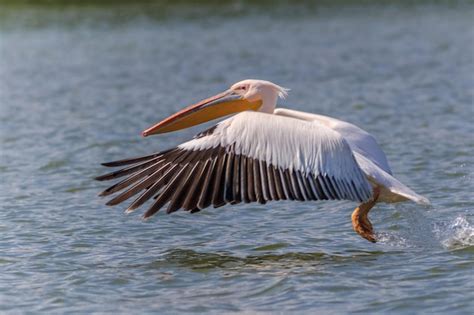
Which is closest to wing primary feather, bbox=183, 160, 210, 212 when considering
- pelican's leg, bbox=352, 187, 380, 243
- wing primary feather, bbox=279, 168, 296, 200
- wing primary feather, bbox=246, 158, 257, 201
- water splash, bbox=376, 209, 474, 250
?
wing primary feather, bbox=246, 158, 257, 201

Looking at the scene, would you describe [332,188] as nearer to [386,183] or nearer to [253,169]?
[386,183]

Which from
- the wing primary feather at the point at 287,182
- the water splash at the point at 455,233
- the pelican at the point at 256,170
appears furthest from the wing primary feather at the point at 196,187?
the water splash at the point at 455,233

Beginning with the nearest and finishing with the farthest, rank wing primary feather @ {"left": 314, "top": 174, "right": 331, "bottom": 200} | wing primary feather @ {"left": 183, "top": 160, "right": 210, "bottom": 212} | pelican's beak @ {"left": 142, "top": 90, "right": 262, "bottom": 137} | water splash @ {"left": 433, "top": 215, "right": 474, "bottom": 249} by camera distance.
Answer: wing primary feather @ {"left": 314, "top": 174, "right": 331, "bottom": 200} → wing primary feather @ {"left": 183, "top": 160, "right": 210, "bottom": 212} → water splash @ {"left": 433, "top": 215, "right": 474, "bottom": 249} → pelican's beak @ {"left": 142, "top": 90, "right": 262, "bottom": 137}

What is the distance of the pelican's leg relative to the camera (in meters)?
6.37

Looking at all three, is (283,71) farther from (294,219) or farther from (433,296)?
(433,296)

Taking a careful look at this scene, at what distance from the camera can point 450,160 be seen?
888 centimetres

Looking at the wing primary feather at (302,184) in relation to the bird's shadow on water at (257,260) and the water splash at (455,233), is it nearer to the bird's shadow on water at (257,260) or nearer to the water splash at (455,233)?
the bird's shadow on water at (257,260)

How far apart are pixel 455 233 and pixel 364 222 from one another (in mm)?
614

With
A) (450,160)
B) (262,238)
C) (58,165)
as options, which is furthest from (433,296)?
(58,165)

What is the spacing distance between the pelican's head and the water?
785 mm

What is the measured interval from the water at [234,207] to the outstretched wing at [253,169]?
433 millimetres

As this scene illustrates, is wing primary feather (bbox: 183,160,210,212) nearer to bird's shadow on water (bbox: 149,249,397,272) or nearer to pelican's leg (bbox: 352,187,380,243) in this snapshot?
bird's shadow on water (bbox: 149,249,397,272)

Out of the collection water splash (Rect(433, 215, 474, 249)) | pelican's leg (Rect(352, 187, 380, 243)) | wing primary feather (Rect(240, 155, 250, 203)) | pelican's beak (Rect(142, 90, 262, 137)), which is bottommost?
water splash (Rect(433, 215, 474, 249))

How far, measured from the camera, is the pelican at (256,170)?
234 inches
